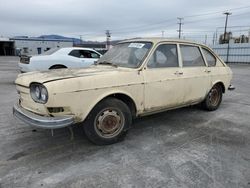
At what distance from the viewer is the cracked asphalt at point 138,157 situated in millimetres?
2902

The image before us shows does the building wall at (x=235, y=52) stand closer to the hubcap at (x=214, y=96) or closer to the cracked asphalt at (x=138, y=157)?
the hubcap at (x=214, y=96)

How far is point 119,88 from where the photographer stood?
380cm

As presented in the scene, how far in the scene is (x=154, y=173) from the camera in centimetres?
306

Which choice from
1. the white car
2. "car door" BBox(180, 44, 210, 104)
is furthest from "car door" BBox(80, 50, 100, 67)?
"car door" BBox(180, 44, 210, 104)

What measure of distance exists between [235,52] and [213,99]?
2673 centimetres

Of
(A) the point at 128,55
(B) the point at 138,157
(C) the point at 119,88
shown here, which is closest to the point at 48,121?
(C) the point at 119,88

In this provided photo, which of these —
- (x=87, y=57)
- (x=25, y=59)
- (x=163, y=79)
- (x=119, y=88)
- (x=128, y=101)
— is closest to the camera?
(x=119, y=88)

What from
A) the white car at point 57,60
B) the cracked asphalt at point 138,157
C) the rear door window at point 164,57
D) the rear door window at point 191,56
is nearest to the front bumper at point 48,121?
the cracked asphalt at point 138,157

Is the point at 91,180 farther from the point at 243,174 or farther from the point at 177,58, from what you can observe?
the point at 177,58

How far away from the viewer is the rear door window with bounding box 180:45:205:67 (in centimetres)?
496

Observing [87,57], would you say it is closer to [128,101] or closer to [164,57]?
[164,57]

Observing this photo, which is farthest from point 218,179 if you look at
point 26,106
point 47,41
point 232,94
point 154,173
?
point 47,41

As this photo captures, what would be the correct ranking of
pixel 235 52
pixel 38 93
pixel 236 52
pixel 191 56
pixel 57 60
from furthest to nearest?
pixel 235 52
pixel 236 52
pixel 57 60
pixel 191 56
pixel 38 93

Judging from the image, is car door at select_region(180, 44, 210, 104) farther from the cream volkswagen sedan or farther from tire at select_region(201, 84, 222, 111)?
tire at select_region(201, 84, 222, 111)
